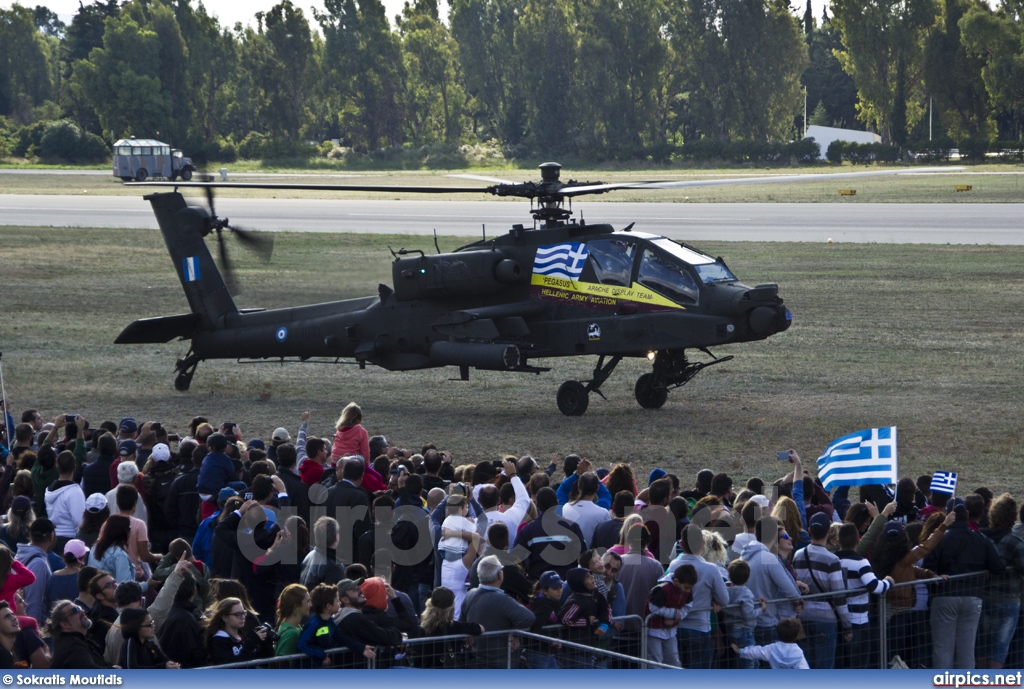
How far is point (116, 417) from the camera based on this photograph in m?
18.6

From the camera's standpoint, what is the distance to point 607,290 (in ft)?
58.0

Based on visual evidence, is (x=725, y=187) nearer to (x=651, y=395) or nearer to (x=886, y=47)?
(x=886, y=47)

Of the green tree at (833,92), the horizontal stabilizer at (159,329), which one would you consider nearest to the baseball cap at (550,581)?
the horizontal stabilizer at (159,329)

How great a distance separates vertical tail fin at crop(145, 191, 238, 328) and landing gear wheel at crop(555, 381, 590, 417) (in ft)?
19.0

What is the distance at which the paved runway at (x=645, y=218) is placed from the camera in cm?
4181

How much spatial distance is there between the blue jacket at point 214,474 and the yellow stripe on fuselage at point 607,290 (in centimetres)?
823

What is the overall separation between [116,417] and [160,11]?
264ft

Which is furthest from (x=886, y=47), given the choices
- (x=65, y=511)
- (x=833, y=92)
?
(x=65, y=511)

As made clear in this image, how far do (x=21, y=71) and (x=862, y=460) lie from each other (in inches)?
4868

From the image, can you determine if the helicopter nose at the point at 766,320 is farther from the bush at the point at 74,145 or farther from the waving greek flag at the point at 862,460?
the bush at the point at 74,145

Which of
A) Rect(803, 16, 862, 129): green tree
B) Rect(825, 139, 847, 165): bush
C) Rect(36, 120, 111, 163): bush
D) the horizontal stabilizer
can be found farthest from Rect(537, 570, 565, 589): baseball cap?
Rect(803, 16, 862, 129): green tree

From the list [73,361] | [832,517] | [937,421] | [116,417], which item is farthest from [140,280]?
[832,517]

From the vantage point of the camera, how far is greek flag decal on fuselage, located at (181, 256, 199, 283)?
20625mm

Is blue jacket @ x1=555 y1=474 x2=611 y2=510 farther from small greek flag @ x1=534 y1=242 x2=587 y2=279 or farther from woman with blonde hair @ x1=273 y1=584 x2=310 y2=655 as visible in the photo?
small greek flag @ x1=534 y1=242 x2=587 y2=279
